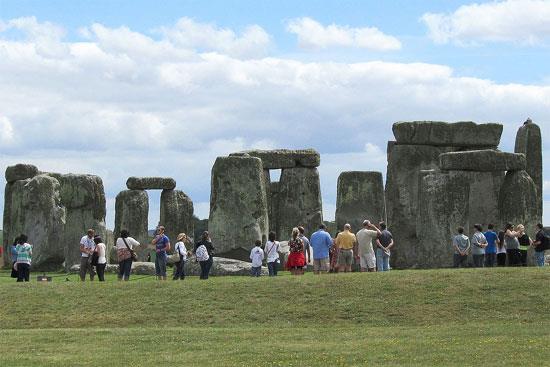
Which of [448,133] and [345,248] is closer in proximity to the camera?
[345,248]

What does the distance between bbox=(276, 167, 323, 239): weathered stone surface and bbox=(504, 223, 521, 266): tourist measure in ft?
39.0

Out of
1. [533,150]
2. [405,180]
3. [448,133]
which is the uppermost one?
[448,133]

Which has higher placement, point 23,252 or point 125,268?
point 23,252

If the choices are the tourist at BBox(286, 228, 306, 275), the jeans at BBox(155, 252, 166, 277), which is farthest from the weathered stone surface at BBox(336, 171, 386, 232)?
the jeans at BBox(155, 252, 166, 277)

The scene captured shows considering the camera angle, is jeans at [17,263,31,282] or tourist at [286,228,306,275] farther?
jeans at [17,263,31,282]

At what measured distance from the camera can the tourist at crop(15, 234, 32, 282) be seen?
31609 mm

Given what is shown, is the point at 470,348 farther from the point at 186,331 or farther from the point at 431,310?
the point at 186,331

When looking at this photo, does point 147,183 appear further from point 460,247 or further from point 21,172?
point 460,247

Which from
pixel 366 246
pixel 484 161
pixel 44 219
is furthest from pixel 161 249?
pixel 44 219

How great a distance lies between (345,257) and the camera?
105ft

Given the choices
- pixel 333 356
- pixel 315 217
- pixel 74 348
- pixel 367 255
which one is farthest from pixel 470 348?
pixel 315 217

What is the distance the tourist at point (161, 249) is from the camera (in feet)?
103

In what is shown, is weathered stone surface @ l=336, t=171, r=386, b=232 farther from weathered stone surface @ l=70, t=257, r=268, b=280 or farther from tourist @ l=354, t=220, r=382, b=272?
tourist @ l=354, t=220, r=382, b=272

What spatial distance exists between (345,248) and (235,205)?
6.16m
